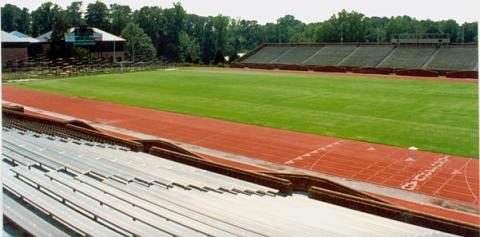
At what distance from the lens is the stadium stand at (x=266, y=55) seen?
248 ft

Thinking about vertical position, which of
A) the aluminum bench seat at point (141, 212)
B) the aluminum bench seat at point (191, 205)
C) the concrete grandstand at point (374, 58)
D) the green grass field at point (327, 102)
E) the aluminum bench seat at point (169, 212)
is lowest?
the green grass field at point (327, 102)

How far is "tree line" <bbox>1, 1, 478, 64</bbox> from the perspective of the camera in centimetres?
10275

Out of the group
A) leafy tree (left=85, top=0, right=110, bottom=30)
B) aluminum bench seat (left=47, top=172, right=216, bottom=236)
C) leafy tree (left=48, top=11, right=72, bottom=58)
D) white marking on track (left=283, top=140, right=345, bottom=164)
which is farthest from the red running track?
leafy tree (left=85, top=0, right=110, bottom=30)

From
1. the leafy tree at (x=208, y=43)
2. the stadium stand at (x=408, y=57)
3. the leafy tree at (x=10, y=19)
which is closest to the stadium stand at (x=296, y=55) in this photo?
the stadium stand at (x=408, y=57)

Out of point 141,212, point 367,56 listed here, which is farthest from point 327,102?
point 367,56

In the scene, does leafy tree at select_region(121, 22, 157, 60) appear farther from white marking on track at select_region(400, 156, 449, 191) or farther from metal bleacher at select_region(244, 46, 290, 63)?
white marking on track at select_region(400, 156, 449, 191)

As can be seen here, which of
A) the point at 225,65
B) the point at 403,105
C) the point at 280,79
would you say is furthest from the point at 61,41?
the point at 403,105

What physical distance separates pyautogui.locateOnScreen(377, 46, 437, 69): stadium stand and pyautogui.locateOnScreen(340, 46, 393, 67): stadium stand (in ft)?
3.82

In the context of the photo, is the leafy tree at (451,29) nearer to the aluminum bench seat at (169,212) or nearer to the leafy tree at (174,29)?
the leafy tree at (174,29)

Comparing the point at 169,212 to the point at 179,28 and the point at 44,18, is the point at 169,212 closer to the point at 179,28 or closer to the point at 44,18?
the point at 179,28

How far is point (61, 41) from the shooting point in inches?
2874

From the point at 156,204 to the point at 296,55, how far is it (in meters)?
66.2

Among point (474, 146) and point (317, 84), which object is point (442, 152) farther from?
point (317, 84)

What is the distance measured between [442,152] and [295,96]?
58.4 ft
